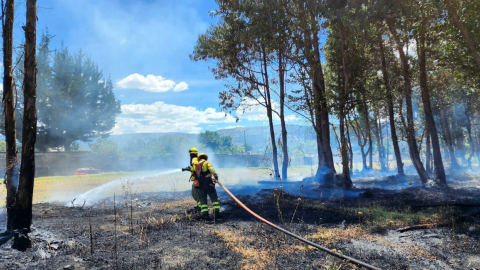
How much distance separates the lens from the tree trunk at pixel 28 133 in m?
5.77

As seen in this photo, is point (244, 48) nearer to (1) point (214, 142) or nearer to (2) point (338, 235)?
(2) point (338, 235)

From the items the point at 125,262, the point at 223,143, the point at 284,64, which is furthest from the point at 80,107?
the point at 223,143

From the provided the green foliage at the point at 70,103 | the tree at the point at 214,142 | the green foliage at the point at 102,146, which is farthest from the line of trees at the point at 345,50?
the tree at the point at 214,142

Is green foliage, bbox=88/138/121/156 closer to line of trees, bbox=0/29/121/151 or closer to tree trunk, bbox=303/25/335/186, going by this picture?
line of trees, bbox=0/29/121/151

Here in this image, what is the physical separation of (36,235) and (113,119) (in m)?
34.1

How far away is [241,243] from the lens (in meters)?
5.71

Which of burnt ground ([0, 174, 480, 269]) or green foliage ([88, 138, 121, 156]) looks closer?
burnt ground ([0, 174, 480, 269])

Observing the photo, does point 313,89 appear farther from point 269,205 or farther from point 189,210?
point 189,210

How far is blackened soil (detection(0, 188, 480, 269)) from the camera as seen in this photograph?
182 inches

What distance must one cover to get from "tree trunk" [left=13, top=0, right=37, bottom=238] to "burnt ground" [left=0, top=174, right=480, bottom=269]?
48 cm

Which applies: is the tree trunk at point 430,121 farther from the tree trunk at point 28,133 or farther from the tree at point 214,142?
the tree at point 214,142

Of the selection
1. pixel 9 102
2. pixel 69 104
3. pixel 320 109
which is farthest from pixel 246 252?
pixel 69 104

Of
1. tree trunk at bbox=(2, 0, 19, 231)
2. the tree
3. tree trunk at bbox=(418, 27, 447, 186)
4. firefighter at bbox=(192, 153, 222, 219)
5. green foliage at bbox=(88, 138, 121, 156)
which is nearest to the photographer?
tree trunk at bbox=(2, 0, 19, 231)

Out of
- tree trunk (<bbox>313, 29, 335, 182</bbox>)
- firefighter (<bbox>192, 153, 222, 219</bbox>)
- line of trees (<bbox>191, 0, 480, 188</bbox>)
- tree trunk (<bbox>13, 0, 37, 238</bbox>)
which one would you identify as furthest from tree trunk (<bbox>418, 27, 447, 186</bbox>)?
tree trunk (<bbox>13, 0, 37, 238</bbox>)
